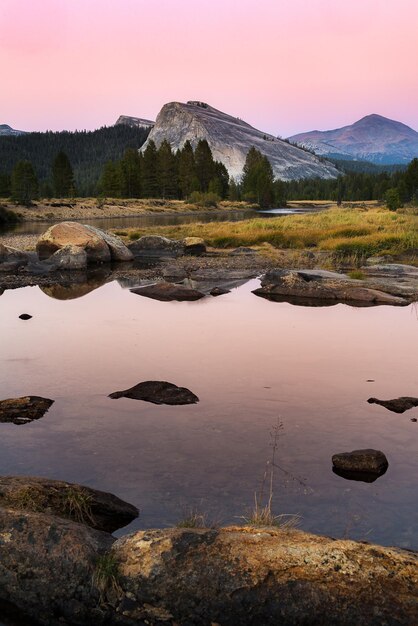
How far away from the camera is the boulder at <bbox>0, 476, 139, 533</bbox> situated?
240 inches

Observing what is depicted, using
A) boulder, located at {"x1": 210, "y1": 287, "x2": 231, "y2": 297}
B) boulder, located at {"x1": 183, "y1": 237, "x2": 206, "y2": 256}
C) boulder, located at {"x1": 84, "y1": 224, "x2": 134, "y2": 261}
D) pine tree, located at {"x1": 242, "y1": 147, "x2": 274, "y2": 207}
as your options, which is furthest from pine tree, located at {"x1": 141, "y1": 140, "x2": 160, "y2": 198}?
boulder, located at {"x1": 210, "y1": 287, "x2": 231, "y2": 297}

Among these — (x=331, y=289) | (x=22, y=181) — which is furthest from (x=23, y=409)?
(x=22, y=181)

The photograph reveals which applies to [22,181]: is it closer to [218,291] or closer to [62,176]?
[62,176]

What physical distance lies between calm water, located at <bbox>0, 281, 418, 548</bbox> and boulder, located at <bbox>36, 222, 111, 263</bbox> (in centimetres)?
1517

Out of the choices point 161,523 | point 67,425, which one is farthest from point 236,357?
point 161,523

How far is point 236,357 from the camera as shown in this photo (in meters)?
13.4

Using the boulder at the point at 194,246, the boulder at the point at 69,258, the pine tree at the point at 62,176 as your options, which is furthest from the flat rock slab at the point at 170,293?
the pine tree at the point at 62,176

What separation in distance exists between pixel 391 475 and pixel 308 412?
242 cm

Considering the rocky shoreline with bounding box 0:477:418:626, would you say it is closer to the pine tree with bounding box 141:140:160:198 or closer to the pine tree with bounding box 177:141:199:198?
the pine tree with bounding box 141:140:160:198

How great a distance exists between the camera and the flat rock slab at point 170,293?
21.4m

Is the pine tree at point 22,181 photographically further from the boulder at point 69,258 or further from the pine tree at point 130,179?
the boulder at point 69,258

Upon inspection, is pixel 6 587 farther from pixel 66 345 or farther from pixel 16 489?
pixel 66 345

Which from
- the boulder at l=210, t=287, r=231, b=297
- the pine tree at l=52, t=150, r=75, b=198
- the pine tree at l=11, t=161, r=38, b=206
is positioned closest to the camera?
the boulder at l=210, t=287, r=231, b=297

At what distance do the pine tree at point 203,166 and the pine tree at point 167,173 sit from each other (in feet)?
25.6
